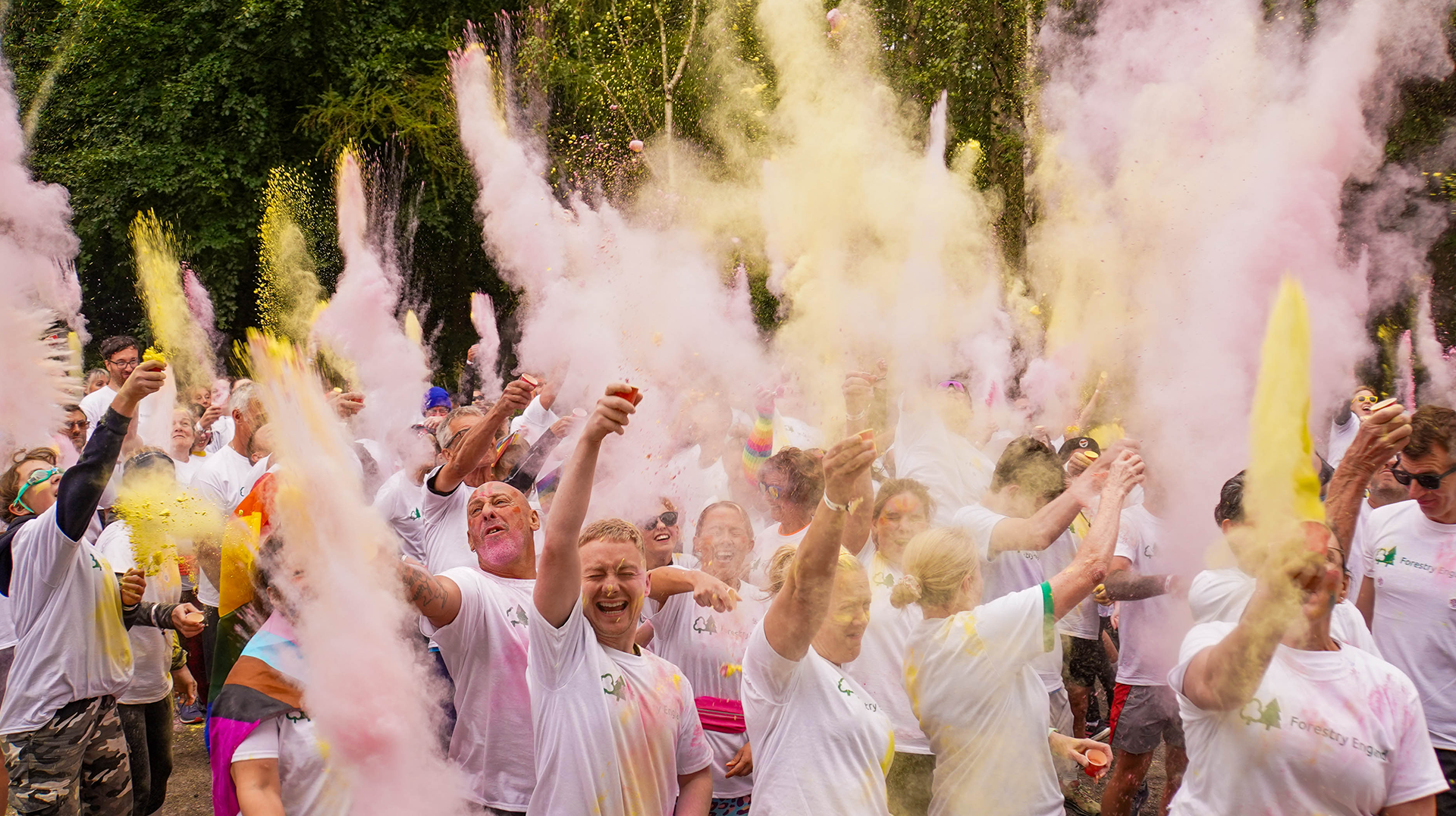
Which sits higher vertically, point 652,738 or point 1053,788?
point 652,738

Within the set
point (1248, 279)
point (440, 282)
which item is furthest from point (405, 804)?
point (440, 282)

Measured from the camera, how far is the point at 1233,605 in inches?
118

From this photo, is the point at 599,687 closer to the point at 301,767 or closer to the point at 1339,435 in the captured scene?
the point at 301,767

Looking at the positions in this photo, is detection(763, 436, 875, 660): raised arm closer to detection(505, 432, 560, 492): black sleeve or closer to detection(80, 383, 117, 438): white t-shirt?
detection(505, 432, 560, 492): black sleeve

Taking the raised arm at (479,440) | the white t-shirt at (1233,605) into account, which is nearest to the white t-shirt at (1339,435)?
the white t-shirt at (1233,605)

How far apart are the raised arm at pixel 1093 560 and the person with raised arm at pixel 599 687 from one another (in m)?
1.13

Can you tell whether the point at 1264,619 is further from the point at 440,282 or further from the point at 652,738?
the point at 440,282

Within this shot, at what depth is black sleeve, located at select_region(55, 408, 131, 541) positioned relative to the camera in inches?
145

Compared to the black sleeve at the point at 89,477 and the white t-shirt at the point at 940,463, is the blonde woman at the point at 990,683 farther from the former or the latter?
the black sleeve at the point at 89,477

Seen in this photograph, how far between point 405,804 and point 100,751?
2.22 m

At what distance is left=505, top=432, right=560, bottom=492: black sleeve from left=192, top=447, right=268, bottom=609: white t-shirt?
1.68 meters

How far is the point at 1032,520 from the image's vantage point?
4.05 metres

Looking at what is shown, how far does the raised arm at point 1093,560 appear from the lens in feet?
10.1

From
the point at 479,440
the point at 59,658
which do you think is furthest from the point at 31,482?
the point at 479,440
